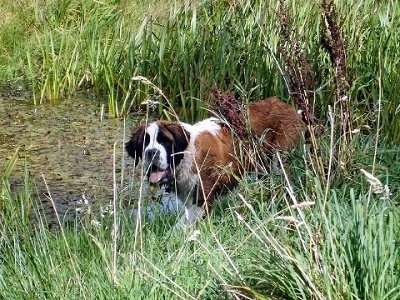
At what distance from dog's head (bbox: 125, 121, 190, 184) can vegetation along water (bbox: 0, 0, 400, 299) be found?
0.21 meters

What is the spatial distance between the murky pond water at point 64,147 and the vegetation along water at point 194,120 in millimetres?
25

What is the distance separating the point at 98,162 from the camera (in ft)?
24.3

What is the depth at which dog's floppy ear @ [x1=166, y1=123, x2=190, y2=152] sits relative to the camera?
→ 588 cm

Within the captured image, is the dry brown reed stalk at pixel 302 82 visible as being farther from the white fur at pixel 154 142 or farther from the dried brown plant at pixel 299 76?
the white fur at pixel 154 142

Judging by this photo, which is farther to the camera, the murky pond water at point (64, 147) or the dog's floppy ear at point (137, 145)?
the murky pond water at point (64, 147)

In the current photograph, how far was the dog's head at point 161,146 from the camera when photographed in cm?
588

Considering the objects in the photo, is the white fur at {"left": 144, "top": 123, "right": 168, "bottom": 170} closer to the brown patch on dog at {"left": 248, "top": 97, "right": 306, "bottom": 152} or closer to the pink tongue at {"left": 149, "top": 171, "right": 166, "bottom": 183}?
the pink tongue at {"left": 149, "top": 171, "right": 166, "bottom": 183}

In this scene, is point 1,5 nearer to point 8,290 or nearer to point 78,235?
point 78,235

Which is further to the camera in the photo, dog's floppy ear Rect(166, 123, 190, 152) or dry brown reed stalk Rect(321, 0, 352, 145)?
dog's floppy ear Rect(166, 123, 190, 152)

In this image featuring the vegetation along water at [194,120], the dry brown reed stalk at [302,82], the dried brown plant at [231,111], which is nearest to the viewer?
the vegetation along water at [194,120]

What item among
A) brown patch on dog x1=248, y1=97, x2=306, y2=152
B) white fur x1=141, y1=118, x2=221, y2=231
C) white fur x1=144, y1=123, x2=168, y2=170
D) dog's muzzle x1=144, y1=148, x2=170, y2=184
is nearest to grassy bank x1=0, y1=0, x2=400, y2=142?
brown patch on dog x1=248, y1=97, x2=306, y2=152

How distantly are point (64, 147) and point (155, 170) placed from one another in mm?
2205

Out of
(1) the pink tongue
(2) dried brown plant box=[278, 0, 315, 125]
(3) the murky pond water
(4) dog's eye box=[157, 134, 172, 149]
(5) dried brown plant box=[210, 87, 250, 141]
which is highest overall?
(2) dried brown plant box=[278, 0, 315, 125]

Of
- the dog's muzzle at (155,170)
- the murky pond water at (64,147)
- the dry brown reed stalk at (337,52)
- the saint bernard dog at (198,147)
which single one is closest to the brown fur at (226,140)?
the saint bernard dog at (198,147)
